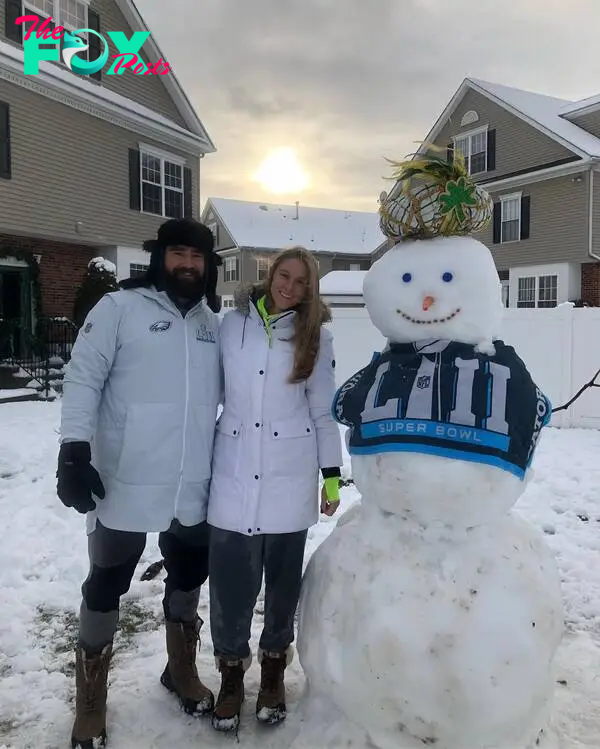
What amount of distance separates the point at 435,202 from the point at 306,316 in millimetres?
673

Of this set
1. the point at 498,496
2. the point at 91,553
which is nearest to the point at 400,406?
the point at 498,496

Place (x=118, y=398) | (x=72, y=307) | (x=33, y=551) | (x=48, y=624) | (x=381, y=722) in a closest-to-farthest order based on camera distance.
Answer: (x=381, y=722)
(x=118, y=398)
(x=48, y=624)
(x=33, y=551)
(x=72, y=307)

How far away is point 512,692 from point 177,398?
1604mm

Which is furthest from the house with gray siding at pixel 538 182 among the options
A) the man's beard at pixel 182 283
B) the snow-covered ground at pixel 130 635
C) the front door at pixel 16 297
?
the man's beard at pixel 182 283

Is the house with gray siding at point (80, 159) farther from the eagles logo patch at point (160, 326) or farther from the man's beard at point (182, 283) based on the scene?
the eagles logo patch at point (160, 326)

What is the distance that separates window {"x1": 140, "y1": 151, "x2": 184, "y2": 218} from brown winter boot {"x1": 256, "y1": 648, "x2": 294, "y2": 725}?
13740 mm

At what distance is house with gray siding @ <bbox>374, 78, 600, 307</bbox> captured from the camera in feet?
60.8

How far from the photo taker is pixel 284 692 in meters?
2.76

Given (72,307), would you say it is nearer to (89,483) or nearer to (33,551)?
(33,551)

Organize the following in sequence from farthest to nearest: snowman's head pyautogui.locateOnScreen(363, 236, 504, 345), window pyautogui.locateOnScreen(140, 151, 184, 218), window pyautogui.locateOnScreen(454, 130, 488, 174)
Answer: window pyautogui.locateOnScreen(454, 130, 488, 174) → window pyautogui.locateOnScreen(140, 151, 184, 218) → snowman's head pyautogui.locateOnScreen(363, 236, 504, 345)

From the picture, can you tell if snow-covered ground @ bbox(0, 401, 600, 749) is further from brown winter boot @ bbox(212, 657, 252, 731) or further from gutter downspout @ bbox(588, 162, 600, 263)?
gutter downspout @ bbox(588, 162, 600, 263)

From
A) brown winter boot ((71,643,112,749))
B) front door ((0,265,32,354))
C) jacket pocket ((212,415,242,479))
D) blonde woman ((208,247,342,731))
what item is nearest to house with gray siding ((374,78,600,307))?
front door ((0,265,32,354))

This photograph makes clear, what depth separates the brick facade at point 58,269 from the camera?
13438 millimetres

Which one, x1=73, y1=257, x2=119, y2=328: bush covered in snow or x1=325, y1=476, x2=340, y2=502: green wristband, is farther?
x1=73, y1=257, x2=119, y2=328: bush covered in snow
